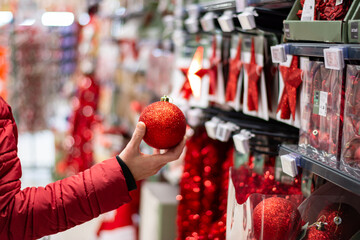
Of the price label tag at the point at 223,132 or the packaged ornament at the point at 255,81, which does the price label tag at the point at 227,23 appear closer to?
the packaged ornament at the point at 255,81

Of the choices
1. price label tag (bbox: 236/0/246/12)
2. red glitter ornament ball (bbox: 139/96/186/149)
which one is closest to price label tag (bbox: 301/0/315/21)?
price label tag (bbox: 236/0/246/12)

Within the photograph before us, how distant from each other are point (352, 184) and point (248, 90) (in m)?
0.85

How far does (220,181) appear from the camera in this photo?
2.42 meters

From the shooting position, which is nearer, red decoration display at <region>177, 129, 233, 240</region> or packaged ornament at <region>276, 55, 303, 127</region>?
packaged ornament at <region>276, 55, 303, 127</region>

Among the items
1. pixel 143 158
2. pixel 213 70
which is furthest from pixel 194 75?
pixel 143 158

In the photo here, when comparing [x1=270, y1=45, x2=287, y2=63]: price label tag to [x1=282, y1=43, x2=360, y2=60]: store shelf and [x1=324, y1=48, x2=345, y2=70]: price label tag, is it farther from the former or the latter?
[x1=324, y1=48, x2=345, y2=70]: price label tag

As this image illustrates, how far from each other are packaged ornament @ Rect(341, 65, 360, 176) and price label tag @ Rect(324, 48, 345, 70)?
45 millimetres

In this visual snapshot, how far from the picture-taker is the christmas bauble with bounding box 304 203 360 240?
147 centimetres

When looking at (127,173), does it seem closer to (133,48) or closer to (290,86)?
(290,86)

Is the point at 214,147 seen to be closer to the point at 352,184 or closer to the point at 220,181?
the point at 220,181

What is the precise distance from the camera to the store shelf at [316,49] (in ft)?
4.36

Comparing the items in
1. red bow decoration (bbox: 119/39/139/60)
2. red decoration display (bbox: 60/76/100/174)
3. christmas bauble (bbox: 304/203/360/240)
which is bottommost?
red decoration display (bbox: 60/76/100/174)

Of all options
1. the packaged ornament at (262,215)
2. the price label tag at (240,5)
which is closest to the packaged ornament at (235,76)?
the price label tag at (240,5)

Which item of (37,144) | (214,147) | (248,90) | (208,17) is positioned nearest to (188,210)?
(214,147)
